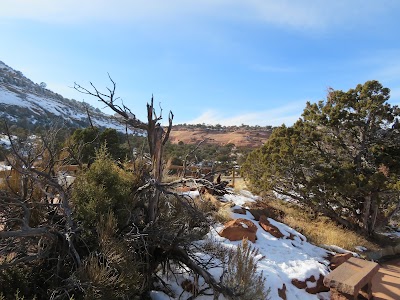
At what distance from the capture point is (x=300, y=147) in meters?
12.0

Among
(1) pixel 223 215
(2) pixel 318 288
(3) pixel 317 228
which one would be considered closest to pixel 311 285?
(2) pixel 318 288

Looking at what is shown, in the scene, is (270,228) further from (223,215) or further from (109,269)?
(109,269)

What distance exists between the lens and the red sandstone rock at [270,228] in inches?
331

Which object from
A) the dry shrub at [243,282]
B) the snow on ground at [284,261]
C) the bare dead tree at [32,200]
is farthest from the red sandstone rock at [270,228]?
the bare dead tree at [32,200]

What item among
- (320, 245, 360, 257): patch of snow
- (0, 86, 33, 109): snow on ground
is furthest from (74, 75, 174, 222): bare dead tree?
(0, 86, 33, 109): snow on ground

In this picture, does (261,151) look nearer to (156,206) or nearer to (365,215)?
(365,215)

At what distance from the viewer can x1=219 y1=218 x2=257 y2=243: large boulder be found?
743 cm

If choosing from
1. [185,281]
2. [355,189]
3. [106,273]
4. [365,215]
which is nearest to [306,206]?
[365,215]

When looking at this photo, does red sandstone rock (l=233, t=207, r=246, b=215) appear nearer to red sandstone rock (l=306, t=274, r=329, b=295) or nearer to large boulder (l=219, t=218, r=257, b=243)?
large boulder (l=219, t=218, r=257, b=243)

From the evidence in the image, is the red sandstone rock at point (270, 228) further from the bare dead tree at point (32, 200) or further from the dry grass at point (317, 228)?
the bare dead tree at point (32, 200)

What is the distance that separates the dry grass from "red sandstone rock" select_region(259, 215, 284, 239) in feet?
4.62

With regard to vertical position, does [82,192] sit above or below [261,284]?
above

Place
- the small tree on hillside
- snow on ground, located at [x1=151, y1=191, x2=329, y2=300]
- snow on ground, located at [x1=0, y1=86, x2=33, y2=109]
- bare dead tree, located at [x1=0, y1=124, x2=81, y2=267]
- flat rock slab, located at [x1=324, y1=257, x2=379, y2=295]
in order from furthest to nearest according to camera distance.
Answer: snow on ground, located at [x1=0, y1=86, x2=33, y2=109], the small tree on hillside, snow on ground, located at [x1=151, y1=191, x2=329, y2=300], flat rock slab, located at [x1=324, y1=257, x2=379, y2=295], bare dead tree, located at [x1=0, y1=124, x2=81, y2=267]

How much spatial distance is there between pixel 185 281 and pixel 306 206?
27.5 ft
